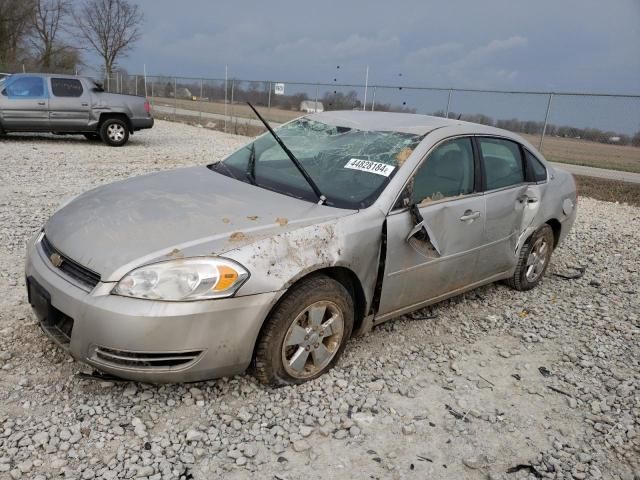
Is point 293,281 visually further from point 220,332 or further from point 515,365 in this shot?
point 515,365

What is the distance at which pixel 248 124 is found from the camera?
20.3 meters

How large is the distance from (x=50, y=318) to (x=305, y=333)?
136cm

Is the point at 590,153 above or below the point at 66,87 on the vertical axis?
below

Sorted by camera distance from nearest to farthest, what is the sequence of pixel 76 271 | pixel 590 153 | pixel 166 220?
pixel 76 271 → pixel 166 220 → pixel 590 153

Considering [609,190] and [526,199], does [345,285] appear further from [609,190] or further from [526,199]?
[609,190]

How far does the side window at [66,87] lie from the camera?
1200cm

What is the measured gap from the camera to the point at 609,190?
36.0 ft

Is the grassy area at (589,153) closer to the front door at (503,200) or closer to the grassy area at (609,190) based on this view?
the grassy area at (609,190)

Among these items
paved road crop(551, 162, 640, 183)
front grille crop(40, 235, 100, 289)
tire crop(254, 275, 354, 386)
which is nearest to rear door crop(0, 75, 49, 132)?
front grille crop(40, 235, 100, 289)

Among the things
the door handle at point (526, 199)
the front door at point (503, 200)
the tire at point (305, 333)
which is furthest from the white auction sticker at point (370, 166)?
the door handle at point (526, 199)

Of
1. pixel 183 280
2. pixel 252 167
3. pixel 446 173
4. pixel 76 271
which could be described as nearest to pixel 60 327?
pixel 76 271

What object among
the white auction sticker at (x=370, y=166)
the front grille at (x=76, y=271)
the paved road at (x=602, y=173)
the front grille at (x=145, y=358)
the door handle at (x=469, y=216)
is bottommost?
the paved road at (x=602, y=173)

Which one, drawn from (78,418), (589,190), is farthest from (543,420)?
(589,190)

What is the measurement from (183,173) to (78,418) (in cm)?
190
